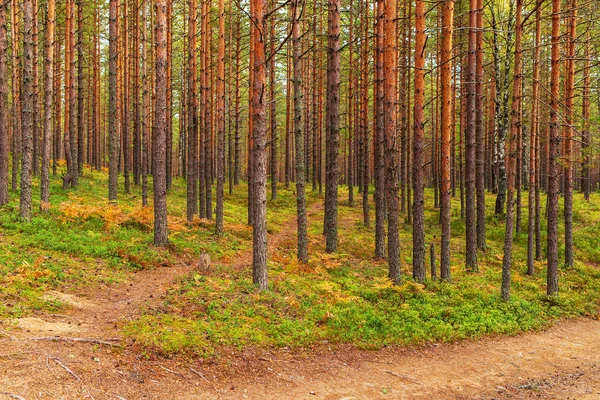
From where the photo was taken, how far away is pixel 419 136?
11.3 meters

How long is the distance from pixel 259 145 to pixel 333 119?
5.50 metres

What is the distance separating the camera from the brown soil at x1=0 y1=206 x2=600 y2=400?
5.68 meters

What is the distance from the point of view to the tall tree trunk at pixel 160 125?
1293cm

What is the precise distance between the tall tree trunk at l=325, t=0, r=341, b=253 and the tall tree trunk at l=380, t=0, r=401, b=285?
299 centimetres

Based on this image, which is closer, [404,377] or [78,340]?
[78,340]

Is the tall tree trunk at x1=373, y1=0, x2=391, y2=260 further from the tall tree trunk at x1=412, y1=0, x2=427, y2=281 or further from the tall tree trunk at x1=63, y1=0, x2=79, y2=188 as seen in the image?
the tall tree trunk at x1=63, y1=0, x2=79, y2=188

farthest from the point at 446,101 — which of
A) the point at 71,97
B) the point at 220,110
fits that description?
the point at 71,97

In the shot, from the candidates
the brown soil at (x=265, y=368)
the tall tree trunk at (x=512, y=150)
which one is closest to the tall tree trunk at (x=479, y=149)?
the tall tree trunk at (x=512, y=150)

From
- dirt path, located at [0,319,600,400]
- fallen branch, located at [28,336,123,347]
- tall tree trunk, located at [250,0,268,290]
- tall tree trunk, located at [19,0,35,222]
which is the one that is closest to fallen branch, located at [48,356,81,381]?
dirt path, located at [0,319,600,400]

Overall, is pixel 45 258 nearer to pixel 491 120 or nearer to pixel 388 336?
pixel 388 336

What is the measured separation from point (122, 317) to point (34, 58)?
45.7ft

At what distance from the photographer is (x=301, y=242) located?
45.3 feet

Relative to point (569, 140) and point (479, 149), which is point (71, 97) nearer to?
point (479, 149)

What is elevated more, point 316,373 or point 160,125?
point 160,125
